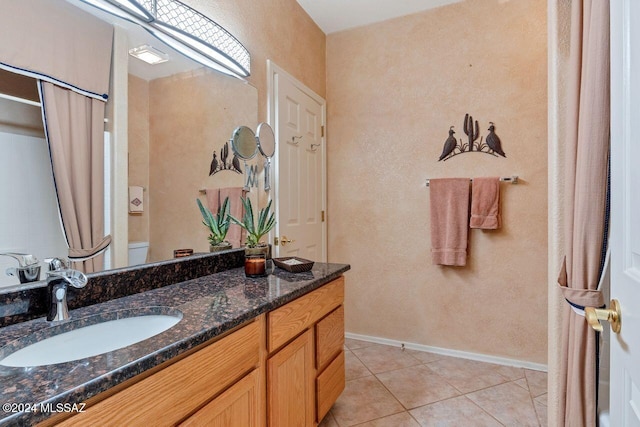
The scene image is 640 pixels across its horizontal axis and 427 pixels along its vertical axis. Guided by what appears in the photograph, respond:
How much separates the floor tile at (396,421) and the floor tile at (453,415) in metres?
0.04

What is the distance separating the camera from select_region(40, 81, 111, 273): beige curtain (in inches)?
41.8

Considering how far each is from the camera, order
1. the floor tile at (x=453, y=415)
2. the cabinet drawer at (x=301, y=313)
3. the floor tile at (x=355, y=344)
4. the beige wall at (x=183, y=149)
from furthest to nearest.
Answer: the floor tile at (x=355, y=344)
the floor tile at (x=453, y=415)
the beige wall at (x=183, y=149)
the cabinet drawer at (x=301, y=313)

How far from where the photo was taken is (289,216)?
7.98ft

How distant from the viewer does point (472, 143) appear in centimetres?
249

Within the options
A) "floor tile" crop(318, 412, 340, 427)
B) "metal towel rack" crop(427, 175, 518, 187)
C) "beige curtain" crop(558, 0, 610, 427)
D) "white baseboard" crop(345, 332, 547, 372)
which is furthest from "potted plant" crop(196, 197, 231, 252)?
"metal towel rack" crop(427, 175, 518, 187)

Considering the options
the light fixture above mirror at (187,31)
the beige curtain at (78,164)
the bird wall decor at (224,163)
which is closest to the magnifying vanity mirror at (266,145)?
the bird wall decor at (224,163)

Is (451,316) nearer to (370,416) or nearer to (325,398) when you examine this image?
(370,416)

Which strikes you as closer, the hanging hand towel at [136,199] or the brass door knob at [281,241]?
the hanging hand towel at [136,199]

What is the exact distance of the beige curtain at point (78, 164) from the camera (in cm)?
106

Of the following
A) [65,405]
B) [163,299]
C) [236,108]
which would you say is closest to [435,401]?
[163,299]

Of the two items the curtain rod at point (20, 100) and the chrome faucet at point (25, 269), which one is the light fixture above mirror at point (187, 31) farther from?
the chrome faucet at point (25, 269)

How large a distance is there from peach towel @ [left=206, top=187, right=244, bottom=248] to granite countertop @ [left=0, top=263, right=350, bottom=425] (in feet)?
0.91

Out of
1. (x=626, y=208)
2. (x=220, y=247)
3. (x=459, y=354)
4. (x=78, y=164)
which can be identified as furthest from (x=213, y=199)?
(x=459, y=354)

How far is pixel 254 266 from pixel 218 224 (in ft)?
1.15
